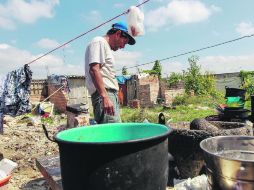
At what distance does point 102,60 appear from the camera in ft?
10.3

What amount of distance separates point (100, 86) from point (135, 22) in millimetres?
1609

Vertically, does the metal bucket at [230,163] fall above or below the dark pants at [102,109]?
below

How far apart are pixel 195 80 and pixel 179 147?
17.4m

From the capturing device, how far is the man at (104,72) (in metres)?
3.03

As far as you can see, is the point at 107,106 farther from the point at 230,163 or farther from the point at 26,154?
the point at 26,154

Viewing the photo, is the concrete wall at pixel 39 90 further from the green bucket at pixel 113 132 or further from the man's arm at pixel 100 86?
the green bucket at pixel 113 132

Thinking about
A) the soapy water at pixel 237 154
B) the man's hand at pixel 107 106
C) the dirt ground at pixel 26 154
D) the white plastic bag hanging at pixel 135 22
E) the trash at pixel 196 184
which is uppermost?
the white plastic bag hanging at pixel 135 22

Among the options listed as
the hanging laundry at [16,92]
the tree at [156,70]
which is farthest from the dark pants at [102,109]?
the tree at [156,70]

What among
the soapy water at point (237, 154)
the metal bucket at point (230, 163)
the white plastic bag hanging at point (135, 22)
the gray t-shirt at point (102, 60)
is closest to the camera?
the metal bucket at point (230, 163)

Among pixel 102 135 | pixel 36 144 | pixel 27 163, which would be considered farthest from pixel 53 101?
pixel 102 135

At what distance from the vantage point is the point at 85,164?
141 centimetres

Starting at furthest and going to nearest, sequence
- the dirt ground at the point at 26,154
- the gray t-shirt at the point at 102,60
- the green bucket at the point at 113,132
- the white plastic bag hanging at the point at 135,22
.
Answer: the dirt ground at the point at 26,154
the white plastic bag hanging at the point at 135,22
the gray t-shirt at the point at 102,60
the green bucket at the point at 113,132

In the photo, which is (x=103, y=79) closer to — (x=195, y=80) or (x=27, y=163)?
(x=27, y=163)

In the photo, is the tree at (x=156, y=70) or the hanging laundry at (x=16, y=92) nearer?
the hanging laundry at (x=16, y=92)
